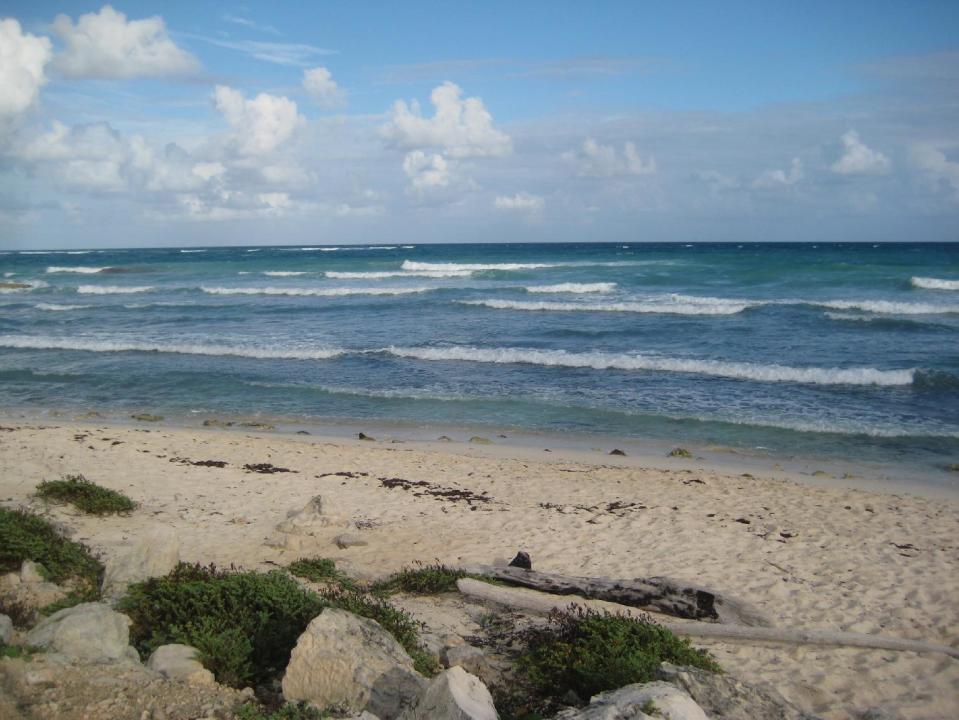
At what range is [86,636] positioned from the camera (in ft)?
15.6

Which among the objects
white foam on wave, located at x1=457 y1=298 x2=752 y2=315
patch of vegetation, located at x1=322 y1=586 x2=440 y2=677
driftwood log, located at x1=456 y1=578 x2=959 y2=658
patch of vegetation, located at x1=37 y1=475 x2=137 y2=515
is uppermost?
white foam on wave, located at x1=457 y1=298 x2=752 y2=315

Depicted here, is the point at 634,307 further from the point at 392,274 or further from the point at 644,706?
the point at 644,706

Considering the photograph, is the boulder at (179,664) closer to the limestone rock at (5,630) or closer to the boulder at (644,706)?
the limestone rock at (5,630)

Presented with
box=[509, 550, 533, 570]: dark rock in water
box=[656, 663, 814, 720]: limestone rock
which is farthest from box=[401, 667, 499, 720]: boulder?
box=[509, 550, 533, 570]: dark rock in water

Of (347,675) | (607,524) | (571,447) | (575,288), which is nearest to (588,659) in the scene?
(347,675)

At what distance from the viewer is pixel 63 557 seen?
668 cm

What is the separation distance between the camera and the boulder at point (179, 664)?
180 inches

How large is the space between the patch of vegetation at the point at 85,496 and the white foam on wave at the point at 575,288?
3304 cm

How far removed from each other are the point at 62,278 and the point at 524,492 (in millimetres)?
58350

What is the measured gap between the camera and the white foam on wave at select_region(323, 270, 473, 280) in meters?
54.0

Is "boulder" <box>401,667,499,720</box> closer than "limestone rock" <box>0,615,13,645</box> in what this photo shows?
Yes

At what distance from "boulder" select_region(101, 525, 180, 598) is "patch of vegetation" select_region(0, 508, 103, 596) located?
0.24 metres

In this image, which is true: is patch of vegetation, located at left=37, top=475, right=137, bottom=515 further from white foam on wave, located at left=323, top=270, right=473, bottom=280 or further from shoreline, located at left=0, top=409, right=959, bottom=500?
white foam on wave, located at left=323, top=270, right=473, bottom=280

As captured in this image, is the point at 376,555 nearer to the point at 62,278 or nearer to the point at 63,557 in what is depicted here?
the point at 63,557
